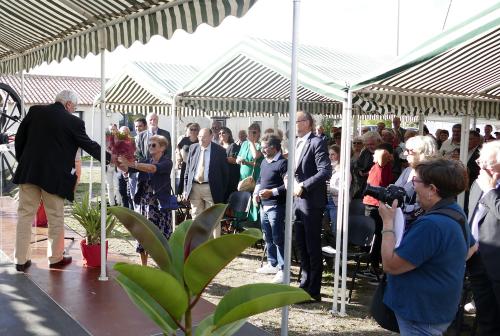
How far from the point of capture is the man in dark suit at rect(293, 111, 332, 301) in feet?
17.0

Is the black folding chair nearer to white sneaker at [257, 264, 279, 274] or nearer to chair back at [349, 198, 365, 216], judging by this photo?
chair back at [349, 198, 365, 216]

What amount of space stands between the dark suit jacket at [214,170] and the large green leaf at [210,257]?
5.10 metres

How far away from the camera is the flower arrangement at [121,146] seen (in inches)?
212

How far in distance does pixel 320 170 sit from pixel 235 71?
3.75m

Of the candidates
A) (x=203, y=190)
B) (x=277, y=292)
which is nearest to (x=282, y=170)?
(x=203, y=190)

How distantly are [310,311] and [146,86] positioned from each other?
18.7ft

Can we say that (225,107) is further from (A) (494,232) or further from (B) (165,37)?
(A) (494,232)

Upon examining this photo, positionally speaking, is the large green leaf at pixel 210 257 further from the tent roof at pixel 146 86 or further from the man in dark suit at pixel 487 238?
the tent roof at pixel 146 86

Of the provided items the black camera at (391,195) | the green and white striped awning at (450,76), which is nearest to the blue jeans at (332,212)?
the green and white striped awning at (450,76)

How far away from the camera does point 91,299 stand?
454 centimetres

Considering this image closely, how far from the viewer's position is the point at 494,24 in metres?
3.82

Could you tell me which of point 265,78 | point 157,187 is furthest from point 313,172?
point 265,78

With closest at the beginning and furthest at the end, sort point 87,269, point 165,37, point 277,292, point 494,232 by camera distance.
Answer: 1. point 277,292
2. point 494,232
3. point 165,37
4. point 87,269

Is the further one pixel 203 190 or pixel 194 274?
pixel 203 190
